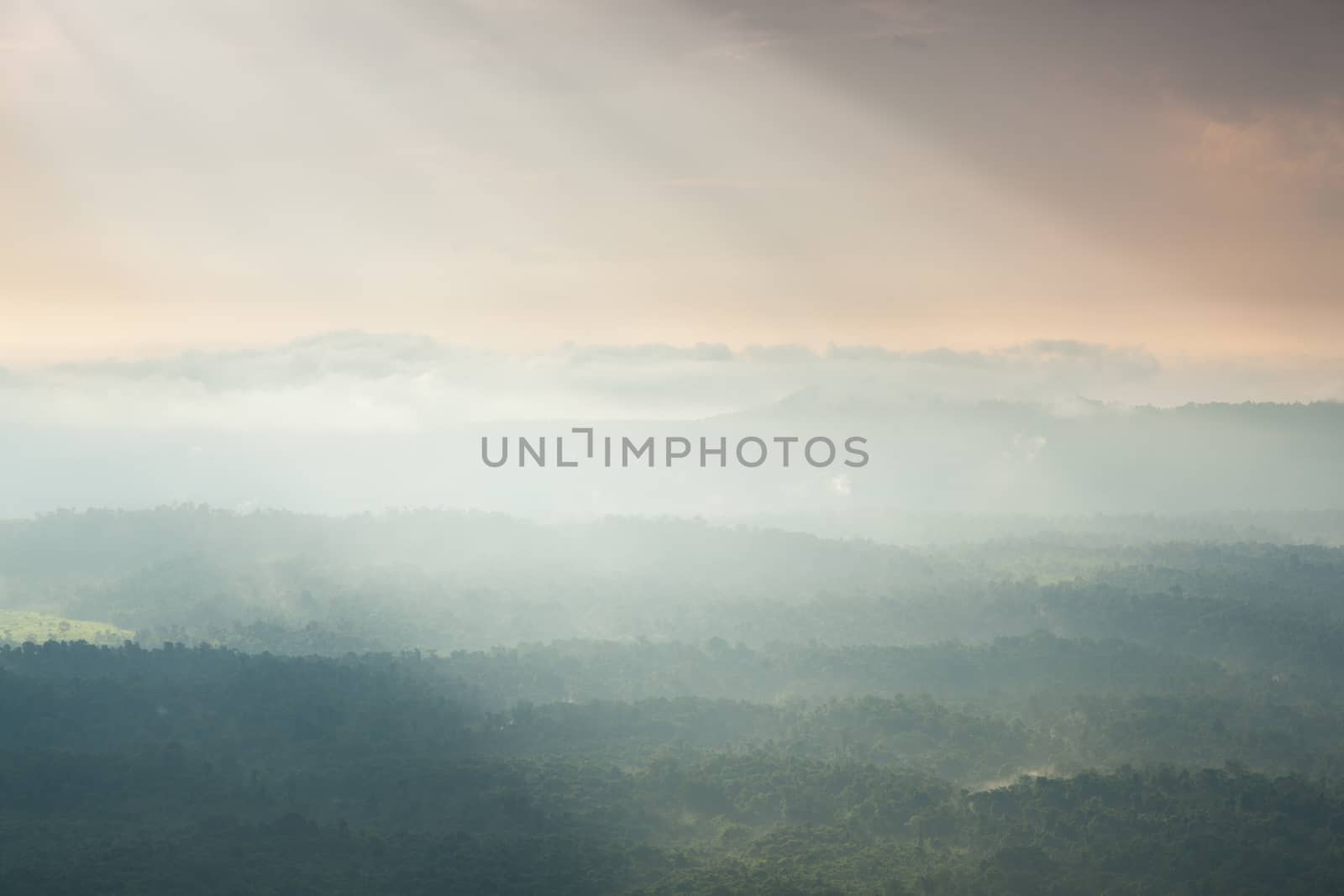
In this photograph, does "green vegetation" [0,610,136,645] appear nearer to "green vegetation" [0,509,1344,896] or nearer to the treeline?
"green vegetation" [0,509,1344,896]

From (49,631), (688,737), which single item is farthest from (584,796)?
(49,631)

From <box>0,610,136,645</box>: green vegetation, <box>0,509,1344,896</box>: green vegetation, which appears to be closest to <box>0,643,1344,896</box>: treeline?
<box>0,509,1344,896</box>: green vegetation

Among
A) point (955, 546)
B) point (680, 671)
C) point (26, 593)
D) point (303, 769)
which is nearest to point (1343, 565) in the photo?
point (955, 546)

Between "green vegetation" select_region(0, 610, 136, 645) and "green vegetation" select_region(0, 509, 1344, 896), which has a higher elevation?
"green vegetation" select_region(0, 610, 136, 645)

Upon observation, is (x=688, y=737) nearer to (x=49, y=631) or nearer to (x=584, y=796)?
(x=584, y=796)

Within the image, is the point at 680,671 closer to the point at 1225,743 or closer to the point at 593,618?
the point at 593,618

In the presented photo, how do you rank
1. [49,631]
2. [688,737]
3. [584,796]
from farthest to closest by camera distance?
[49,631] < [688,737] < [584,796]

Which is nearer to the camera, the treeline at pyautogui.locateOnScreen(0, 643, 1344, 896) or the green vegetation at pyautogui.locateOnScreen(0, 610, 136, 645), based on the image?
the treeline at pyautogui.locateOnScreen(0, 643, 1344, 896)

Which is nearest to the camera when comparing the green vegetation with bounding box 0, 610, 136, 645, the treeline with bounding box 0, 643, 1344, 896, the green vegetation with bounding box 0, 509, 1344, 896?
the treeline with bounding box 0, 643, 1344, 896

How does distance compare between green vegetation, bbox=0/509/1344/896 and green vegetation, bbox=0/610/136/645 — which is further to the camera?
green vegetation, bbox=0/610/136/645

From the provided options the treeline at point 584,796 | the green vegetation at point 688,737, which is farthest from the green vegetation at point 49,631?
the treeline at point 584,796

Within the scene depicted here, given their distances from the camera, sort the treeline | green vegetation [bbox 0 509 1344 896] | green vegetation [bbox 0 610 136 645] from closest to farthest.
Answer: the treeline → green vegetation [bbox 0 509 1344 896] → green vegetation [bbox 0 610 136 645]
